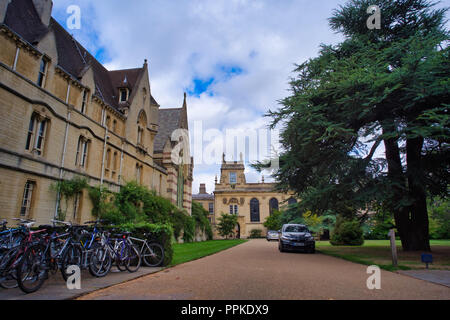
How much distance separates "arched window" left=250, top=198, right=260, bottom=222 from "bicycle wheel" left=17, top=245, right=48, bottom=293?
6370 centimetres

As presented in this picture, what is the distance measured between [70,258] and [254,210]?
63.1 meters

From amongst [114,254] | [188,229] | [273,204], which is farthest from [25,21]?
[273,204]

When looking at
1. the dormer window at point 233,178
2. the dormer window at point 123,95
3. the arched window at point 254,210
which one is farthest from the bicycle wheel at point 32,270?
the dormer window at point 233,178

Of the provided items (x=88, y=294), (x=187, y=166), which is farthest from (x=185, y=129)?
(x=88, y=294)

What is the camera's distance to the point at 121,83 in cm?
2298

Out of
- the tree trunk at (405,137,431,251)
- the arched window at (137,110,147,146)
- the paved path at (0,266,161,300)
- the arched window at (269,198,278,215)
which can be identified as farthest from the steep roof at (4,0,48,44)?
the arched window at (269,198,278,215)

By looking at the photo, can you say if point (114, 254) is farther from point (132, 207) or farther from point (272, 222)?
point (272, 222)

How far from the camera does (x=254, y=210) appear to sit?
2672 inches

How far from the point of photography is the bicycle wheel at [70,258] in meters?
6.21

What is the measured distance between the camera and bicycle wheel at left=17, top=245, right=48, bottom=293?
5.07 m

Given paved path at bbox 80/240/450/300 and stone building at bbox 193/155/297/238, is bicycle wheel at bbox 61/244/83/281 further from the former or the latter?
stone building at bbox 193/155/297/238

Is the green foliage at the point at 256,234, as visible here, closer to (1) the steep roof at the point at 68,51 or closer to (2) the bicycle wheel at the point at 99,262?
(1) the steep roof at the point at 68,51

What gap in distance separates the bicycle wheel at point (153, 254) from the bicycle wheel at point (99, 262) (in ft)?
5.34
